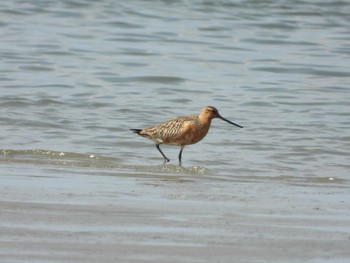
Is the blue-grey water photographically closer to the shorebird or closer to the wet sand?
the wet sand

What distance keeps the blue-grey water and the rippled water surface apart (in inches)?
1.4

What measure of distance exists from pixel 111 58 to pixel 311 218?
1224 cm

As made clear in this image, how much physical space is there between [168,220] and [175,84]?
9.80 metres

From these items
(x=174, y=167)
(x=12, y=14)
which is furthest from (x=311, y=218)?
(x=12, y=14)

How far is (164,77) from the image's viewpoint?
17.2m

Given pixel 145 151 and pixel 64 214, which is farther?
pixel 145 151

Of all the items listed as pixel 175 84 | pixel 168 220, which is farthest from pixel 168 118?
pixel 168 220

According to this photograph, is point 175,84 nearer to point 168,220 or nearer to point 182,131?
point 182,131

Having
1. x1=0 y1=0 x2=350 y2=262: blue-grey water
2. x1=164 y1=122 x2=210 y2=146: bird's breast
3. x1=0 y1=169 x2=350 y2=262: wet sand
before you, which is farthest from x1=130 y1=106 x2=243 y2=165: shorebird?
x1=0 y1=169 x2=350 y2=262: wet sand

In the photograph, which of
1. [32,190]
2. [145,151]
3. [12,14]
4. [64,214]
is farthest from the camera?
[12,14]

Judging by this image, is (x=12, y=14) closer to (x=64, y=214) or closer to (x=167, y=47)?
(x=167, y=47)

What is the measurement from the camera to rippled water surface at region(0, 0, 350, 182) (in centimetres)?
1094

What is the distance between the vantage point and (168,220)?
23.1 feet

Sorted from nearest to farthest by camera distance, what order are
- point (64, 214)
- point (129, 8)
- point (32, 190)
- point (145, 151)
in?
1. point (64, 214)
2. point (32, 190)
3. point (145, 151)
4. point (129, 8)
